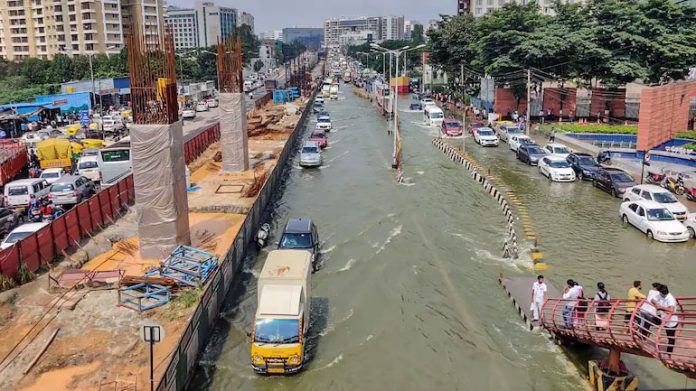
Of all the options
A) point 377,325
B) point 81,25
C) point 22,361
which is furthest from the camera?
point 81,25

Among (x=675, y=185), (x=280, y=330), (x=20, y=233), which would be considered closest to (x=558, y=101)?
(x=675, y=185)

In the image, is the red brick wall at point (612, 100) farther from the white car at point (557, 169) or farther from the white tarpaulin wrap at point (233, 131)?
the white tarpaulin wrap at point (233, 131)

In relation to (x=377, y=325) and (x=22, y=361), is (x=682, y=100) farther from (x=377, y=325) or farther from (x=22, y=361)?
(x=22, y=361)

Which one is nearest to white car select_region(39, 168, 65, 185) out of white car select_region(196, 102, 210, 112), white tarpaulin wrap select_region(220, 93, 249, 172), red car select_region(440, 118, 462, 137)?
white tarpaulin wrap select_region(220, 93, 249, 172)

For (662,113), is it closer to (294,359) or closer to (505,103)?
(505,103)

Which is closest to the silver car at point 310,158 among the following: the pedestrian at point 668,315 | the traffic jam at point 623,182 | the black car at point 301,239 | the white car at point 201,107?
the traffic jam at point 623,182

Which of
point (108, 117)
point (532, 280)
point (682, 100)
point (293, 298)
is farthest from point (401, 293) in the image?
point (108, 117)
